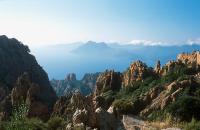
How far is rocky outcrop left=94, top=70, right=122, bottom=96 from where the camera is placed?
77556mm

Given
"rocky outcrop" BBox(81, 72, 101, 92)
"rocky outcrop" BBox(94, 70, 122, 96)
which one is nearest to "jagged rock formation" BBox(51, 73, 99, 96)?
"rocky outcrop" BBox(81, 72, 101, 92)

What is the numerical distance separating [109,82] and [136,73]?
4.69 m

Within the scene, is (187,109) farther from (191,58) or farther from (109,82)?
(191,58)

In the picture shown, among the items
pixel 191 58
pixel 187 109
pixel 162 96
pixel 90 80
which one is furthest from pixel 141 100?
pixel 90 80

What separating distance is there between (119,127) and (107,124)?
1056mm

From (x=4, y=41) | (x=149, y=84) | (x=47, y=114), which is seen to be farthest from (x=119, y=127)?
(x=4, y=41)

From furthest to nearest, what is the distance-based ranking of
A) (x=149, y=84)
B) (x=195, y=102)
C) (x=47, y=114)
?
(x=149, y=84) → (x=47, y=114) → (x=195, y=102)

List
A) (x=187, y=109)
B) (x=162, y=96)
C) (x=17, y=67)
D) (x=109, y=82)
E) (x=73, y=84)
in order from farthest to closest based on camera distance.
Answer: (x=73, y=84) < (x=17, y=67) < (x=109, y=82) < (x=162, y=96) < (x=187, y=109)

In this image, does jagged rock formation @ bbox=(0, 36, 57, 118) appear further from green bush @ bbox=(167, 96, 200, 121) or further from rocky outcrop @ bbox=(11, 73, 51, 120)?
green bush @ bbox=(167, 96, 200, 121)

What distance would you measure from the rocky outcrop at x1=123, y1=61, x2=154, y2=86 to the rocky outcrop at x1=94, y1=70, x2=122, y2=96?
1.16m

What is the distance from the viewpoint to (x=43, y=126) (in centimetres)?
2514

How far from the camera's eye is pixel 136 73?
7744 centimetres

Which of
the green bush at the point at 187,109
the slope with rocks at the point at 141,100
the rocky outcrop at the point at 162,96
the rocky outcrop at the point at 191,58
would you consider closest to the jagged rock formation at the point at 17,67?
the slope with rocks at the point at 141,100

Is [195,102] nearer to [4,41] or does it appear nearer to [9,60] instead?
[9,60]
